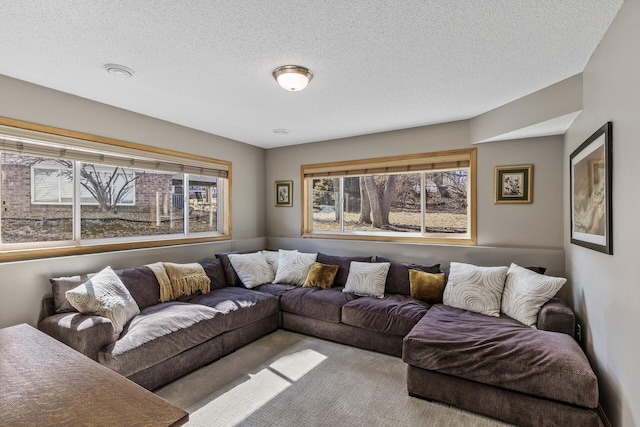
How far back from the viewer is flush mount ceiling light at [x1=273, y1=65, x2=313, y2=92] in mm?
2377

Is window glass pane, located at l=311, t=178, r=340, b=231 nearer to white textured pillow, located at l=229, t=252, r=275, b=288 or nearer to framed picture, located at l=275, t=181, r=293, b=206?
framed picture, located at l=275, t=181, r=293, b=206

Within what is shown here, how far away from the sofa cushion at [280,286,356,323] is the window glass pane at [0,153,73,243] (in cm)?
234

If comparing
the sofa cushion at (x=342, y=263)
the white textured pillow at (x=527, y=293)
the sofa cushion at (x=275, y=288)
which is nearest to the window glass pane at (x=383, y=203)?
the sofa cushion at (x=342, y=263)

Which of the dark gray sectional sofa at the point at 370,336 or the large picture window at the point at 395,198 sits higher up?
the large picture window at the point at 395,198

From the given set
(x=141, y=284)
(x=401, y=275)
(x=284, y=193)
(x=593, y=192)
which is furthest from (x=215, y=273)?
(x=593, y=192)

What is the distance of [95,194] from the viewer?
11.1 ft

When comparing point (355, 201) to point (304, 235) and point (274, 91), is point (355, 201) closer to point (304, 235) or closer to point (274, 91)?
point (304, 235)

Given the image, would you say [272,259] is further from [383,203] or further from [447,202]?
[447,202]

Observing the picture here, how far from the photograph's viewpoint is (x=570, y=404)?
6.32ft

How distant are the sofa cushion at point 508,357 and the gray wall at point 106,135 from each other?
2.95 metres

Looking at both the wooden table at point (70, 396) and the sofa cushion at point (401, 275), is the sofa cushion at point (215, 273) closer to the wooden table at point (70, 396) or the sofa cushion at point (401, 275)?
the sofa cushion at point (401, 275)

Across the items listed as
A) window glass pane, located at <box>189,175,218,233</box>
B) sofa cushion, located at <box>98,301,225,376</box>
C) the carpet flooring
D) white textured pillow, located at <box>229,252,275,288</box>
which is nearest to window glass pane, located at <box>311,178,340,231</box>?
white textured pillow, located at <box>229,252,275,288</box>

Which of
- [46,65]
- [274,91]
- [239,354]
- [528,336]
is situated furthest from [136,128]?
[528,336]

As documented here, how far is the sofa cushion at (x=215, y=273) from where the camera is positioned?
385 cm
